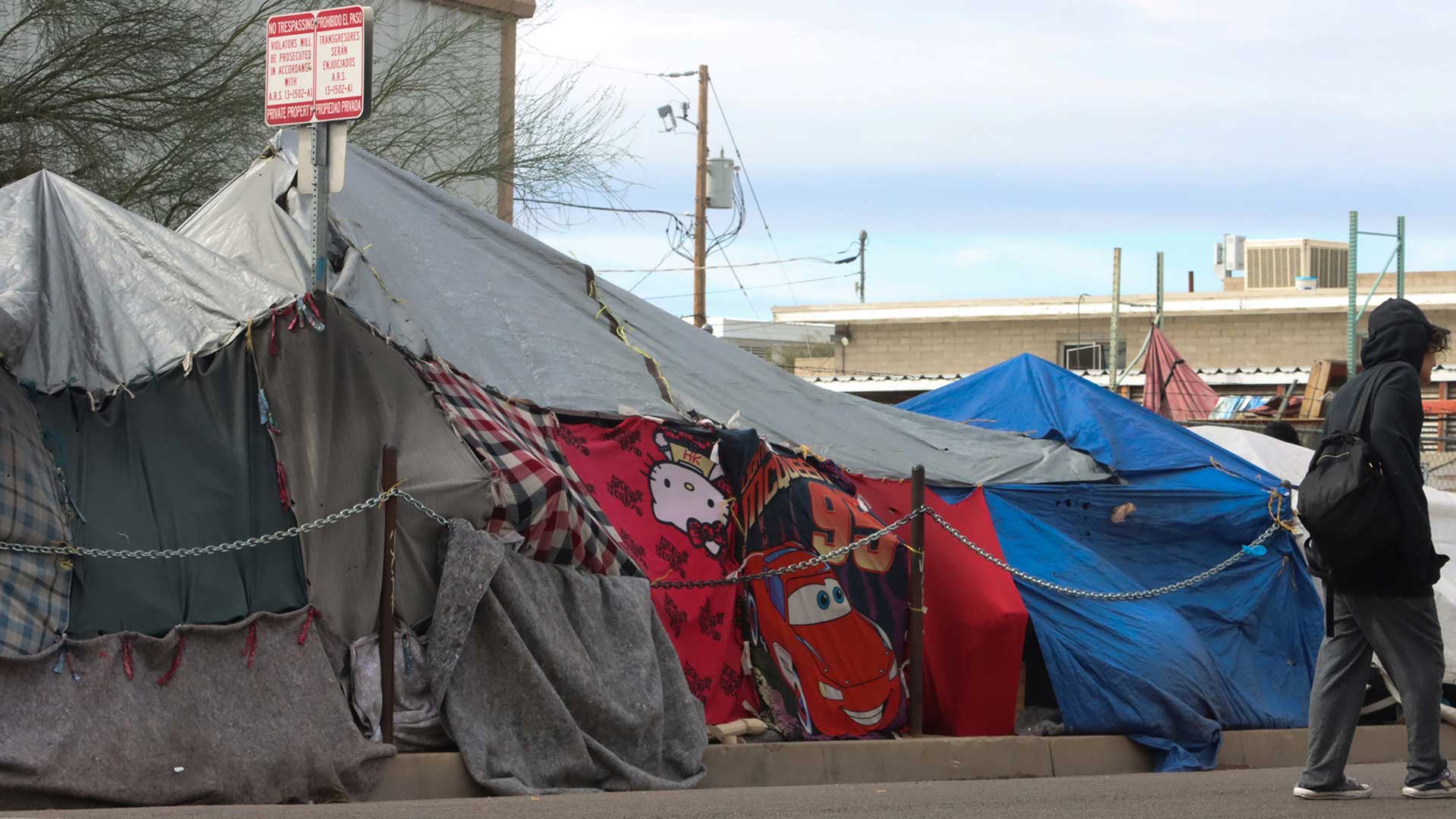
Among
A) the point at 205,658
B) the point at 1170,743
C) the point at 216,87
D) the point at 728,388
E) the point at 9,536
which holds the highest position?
the point at 216,87

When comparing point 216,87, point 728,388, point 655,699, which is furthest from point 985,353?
point 655,699

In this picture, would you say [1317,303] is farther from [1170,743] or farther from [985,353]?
[1170,743]

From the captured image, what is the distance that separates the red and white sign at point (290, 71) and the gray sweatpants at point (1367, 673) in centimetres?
493

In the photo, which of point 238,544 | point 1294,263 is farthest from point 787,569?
point 1294,263

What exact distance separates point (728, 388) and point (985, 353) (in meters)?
29.5

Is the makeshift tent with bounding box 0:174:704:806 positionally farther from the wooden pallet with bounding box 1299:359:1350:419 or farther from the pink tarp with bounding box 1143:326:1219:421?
the pink tarp with bounding box 1143:326:1219:421

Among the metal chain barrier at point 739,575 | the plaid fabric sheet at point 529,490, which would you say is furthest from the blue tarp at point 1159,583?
the plaid fabric sheet at point 529,490

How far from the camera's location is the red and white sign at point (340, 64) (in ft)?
22.9

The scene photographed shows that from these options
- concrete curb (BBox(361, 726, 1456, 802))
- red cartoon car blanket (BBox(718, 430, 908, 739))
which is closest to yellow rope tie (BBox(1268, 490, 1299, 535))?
concrete curb (BBox(361, 726, 1456, 802))

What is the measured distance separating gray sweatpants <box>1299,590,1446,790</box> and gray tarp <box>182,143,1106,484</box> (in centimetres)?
392

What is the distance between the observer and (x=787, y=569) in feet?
28.5

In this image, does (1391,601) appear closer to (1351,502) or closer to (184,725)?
(1351,502)

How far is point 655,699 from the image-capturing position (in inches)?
300

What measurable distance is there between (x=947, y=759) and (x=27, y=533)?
4.77 metres
